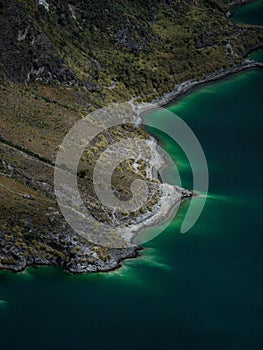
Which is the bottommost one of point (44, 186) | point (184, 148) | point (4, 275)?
point (4, 275)

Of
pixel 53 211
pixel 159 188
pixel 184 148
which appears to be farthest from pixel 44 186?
pixel 184 148

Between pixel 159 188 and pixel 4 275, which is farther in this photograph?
pixel 159 188

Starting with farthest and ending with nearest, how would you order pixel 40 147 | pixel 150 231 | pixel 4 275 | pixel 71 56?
1. pixel 71 56
2. pixel 40 147
3. pixel 150 231
4. pixel 4 275

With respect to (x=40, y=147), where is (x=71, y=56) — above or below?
above

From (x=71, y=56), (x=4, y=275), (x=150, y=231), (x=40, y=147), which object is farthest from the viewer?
(x=71, y=56)

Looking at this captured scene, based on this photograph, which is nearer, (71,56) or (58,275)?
(58,275)

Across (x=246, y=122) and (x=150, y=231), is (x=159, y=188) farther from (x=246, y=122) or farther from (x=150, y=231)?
(x=246, y=122)

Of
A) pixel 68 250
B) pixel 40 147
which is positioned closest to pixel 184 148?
pixel 40 147

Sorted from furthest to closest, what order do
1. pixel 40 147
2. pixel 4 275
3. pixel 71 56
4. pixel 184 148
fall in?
pixel 71 56, pixel 184 148, pixel 40 147, pixel 4 275

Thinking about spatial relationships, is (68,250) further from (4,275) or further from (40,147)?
(40,147)
